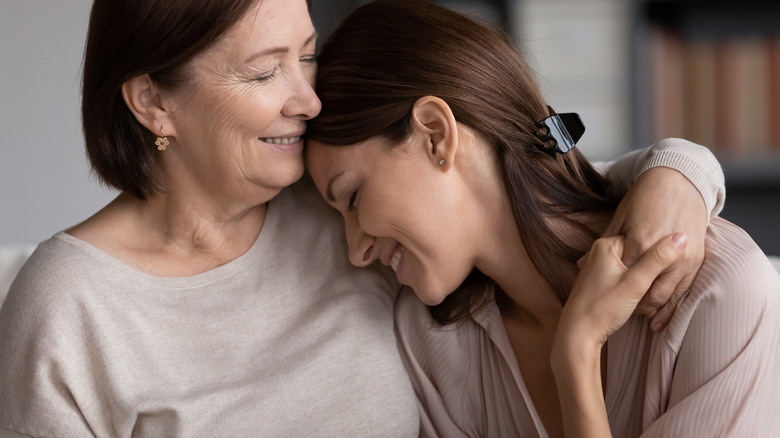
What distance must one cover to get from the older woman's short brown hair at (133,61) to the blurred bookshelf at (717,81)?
2.49 m

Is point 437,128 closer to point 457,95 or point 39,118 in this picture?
point 457,95

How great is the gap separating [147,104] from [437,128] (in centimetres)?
48

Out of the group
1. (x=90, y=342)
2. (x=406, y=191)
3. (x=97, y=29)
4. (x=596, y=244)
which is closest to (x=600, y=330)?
(x=596, y=244)

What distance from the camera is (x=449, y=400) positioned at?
5.15 feet

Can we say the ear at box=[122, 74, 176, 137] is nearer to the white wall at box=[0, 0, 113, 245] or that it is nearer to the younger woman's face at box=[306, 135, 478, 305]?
the younger woman's face at box=[306, 135, 478, 305]

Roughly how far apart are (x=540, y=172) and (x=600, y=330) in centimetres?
28

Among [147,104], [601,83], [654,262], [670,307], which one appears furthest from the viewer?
[601,83]

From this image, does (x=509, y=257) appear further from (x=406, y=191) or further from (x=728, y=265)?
(x=728, y=265)

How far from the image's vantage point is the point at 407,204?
1.34 m

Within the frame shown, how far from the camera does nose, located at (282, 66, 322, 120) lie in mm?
1356

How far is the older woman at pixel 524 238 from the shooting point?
4.02 ft

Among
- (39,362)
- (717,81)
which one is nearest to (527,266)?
(39,362)

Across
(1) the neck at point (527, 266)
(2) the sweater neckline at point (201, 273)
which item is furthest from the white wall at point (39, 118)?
(1) the neck at point (527, 266)

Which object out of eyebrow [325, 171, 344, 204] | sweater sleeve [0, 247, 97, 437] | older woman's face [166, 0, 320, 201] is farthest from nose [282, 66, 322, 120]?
sweater sleeve [0, 247, 97, 437]
